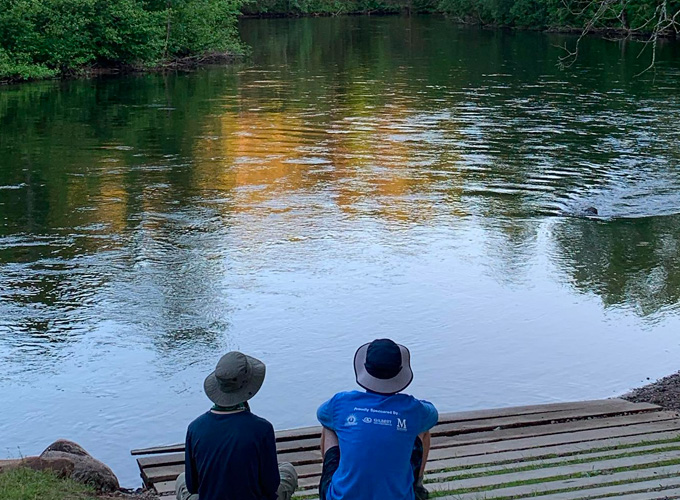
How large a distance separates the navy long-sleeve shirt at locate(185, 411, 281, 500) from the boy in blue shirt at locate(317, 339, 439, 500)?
1.09 ft

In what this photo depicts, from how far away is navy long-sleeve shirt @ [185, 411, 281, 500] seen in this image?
4734mm

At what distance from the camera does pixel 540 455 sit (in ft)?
22.8

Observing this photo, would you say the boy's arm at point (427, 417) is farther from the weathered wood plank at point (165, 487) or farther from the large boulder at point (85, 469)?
the large boulder at point (85, 469)

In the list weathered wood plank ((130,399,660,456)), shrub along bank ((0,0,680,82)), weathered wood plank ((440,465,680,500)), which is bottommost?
weathered wood plank ((130,399,660,456))

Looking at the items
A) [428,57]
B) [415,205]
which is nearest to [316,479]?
[415,205]

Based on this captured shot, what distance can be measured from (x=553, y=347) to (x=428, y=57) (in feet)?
131

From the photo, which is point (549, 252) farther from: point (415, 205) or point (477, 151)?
point (477, 151)

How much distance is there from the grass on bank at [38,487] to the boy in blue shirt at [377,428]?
2147 mm

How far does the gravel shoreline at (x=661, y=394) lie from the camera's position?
8977mm

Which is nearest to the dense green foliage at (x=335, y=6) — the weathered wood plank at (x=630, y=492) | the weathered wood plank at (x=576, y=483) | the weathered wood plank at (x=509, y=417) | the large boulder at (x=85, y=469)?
the weathered wood plank at (x=509, y=417)

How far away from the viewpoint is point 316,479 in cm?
663

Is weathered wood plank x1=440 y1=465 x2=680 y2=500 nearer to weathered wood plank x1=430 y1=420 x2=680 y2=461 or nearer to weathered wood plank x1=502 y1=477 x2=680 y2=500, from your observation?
weathered wood plank x1=502 y1=477 x2=680 y2=500

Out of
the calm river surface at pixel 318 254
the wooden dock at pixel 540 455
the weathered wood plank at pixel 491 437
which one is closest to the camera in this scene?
the wooden dock at pixel 540 455

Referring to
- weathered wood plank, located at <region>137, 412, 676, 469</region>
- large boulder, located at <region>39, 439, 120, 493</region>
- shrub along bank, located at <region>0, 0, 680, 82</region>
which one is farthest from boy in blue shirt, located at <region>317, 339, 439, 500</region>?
shrub along bank, located at <region>0, 0, 680, 82</region>
